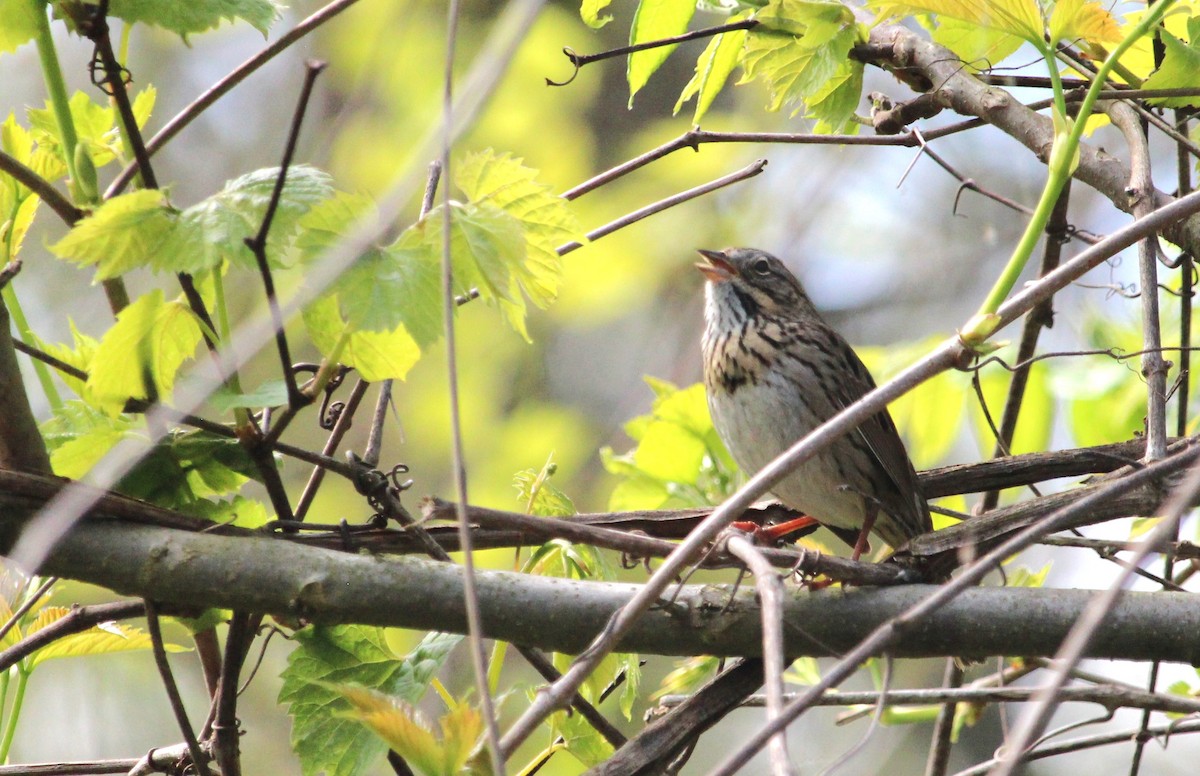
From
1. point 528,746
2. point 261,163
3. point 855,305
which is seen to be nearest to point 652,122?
point 855,305

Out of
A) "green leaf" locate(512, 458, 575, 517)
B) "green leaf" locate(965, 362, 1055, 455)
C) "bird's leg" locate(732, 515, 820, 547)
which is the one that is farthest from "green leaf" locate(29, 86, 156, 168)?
"green leaf" locate(965, 362, 1055, 455)

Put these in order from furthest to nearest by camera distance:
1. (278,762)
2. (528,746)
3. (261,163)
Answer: (261,163)
(278,762)
(528,746)

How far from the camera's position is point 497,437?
7328mm

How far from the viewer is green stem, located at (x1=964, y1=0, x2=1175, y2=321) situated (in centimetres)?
181

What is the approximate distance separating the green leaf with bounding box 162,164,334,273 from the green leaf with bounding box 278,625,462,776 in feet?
2.58

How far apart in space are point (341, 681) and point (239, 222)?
92 cm

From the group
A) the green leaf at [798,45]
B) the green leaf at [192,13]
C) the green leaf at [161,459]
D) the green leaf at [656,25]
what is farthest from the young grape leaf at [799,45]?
the green leaf at [161,459]

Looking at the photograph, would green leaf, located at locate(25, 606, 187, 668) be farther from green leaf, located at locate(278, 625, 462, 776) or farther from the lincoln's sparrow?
the lincoln's sparrow

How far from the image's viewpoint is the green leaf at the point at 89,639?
7.80ft

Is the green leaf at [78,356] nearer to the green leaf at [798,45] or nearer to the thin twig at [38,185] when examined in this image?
the thin twig at [38,185]

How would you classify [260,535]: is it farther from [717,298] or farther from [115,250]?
[717,298]

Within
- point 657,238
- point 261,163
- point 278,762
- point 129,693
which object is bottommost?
point 278,762

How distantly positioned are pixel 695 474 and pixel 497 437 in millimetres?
4109

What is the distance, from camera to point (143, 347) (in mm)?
1868
